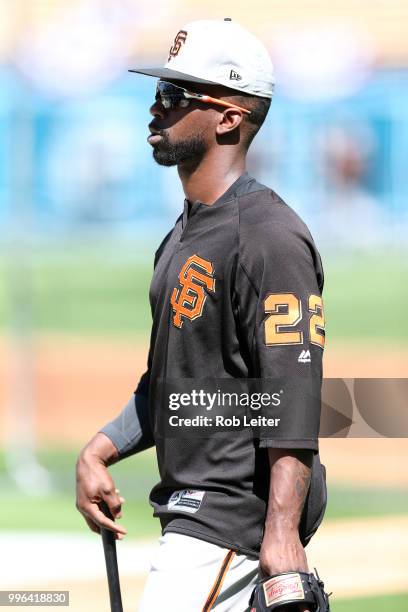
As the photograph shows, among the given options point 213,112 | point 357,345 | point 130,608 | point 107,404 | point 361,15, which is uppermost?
point 361,15

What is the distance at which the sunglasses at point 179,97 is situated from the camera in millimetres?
3467

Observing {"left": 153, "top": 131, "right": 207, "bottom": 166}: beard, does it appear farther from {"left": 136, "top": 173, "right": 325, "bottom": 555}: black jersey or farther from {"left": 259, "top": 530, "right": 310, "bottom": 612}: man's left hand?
{"left": 259, "top": 530, "right": 310, "bottom": 612}: man's left hand

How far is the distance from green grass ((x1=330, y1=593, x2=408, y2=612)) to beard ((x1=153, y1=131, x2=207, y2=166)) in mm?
3432

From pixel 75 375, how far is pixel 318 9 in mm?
5278

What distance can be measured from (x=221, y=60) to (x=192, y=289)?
0.68 meters

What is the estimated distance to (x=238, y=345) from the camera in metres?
3.18

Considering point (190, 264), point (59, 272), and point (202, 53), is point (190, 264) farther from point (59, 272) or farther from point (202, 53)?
point (59, 272)

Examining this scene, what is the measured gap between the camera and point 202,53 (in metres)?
3.44

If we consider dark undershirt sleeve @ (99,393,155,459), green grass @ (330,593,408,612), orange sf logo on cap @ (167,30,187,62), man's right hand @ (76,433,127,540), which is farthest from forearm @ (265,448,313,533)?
green grass @ (330,593,408,612)

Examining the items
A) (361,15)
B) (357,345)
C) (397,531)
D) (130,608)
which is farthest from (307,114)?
(130,608)

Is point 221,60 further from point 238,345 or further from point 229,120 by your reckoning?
point 238,345

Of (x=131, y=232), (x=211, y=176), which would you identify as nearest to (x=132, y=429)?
(x=211, y=176)

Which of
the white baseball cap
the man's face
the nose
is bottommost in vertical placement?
the man's face

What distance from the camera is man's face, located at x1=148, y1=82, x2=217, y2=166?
3.49 metres
